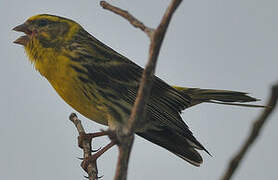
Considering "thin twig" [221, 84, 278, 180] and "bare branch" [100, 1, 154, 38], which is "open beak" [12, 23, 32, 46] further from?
"thin twig" [221, 84, 278, 180]

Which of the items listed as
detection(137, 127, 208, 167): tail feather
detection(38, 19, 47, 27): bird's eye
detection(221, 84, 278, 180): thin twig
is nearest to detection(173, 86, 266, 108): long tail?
detection(137, 127, 208, 167): tail feather

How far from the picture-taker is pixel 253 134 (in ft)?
4.17

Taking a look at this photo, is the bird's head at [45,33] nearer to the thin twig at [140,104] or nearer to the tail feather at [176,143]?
the tail feather at [176,143]

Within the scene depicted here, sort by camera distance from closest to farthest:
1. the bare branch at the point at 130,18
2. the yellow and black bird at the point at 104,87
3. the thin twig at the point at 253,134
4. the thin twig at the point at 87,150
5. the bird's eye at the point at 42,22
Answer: the thin twig at the point at 253,134, the bare branch at the point at 130,18, the thin twig at the point at 87,150, the yellow and black bird at the point at 104,87, the bird's eye at the point at 42,22

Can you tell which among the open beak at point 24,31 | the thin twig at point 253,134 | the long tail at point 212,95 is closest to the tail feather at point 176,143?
the long tail at point 212,95

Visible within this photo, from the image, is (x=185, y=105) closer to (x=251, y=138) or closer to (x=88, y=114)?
(x=88, y=114)

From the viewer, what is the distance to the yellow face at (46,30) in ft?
17.0

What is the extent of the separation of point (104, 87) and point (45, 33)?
0.98 metres

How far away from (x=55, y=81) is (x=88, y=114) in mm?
467

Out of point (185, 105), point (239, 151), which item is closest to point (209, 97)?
point (185, 105)

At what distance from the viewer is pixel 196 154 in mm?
4750

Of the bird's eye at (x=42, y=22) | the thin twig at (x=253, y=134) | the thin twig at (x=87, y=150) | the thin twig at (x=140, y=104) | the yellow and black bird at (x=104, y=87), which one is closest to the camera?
the thin twig at (x=253, y=134)

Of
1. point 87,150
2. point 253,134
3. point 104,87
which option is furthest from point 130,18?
point 104,87

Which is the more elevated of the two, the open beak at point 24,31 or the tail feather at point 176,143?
the open beak at point 24,31
